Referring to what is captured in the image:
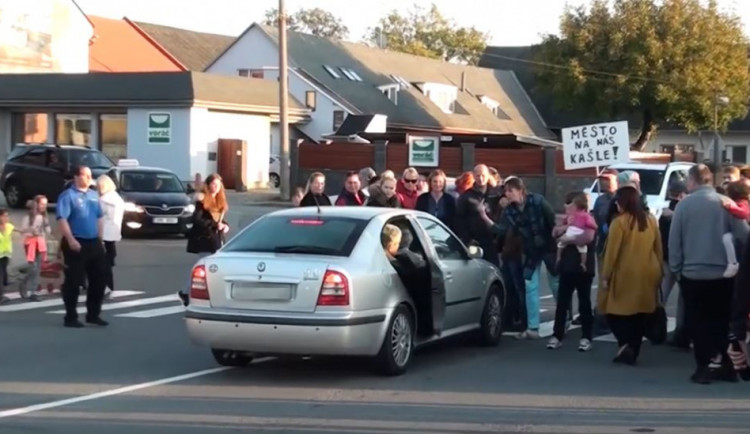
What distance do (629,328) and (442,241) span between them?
1961mm

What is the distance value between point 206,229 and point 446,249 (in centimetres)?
443

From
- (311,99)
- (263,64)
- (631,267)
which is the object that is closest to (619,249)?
(631,267)

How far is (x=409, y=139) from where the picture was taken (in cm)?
4172

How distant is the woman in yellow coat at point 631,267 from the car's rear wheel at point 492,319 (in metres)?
1.54

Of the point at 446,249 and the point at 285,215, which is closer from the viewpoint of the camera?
the point at 285,215

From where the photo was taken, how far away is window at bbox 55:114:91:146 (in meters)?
44.8

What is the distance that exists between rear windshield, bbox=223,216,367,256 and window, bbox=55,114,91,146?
114ft

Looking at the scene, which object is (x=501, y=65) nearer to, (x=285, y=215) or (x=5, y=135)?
(x=5, y=135)

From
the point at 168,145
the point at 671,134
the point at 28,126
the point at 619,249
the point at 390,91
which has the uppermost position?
the point at 390,91

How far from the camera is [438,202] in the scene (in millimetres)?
14836

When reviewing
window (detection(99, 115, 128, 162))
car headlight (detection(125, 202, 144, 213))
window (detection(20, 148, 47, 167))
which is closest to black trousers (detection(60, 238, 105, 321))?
car headlight (detection(125, 202, 144, 213))

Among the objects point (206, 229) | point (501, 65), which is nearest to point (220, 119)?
point (206, 229)

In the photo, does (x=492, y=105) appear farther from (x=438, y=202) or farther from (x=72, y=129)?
(x=438, y=202)

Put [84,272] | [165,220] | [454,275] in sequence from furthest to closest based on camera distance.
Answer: [165,220]
[84,272]
[454,275]
